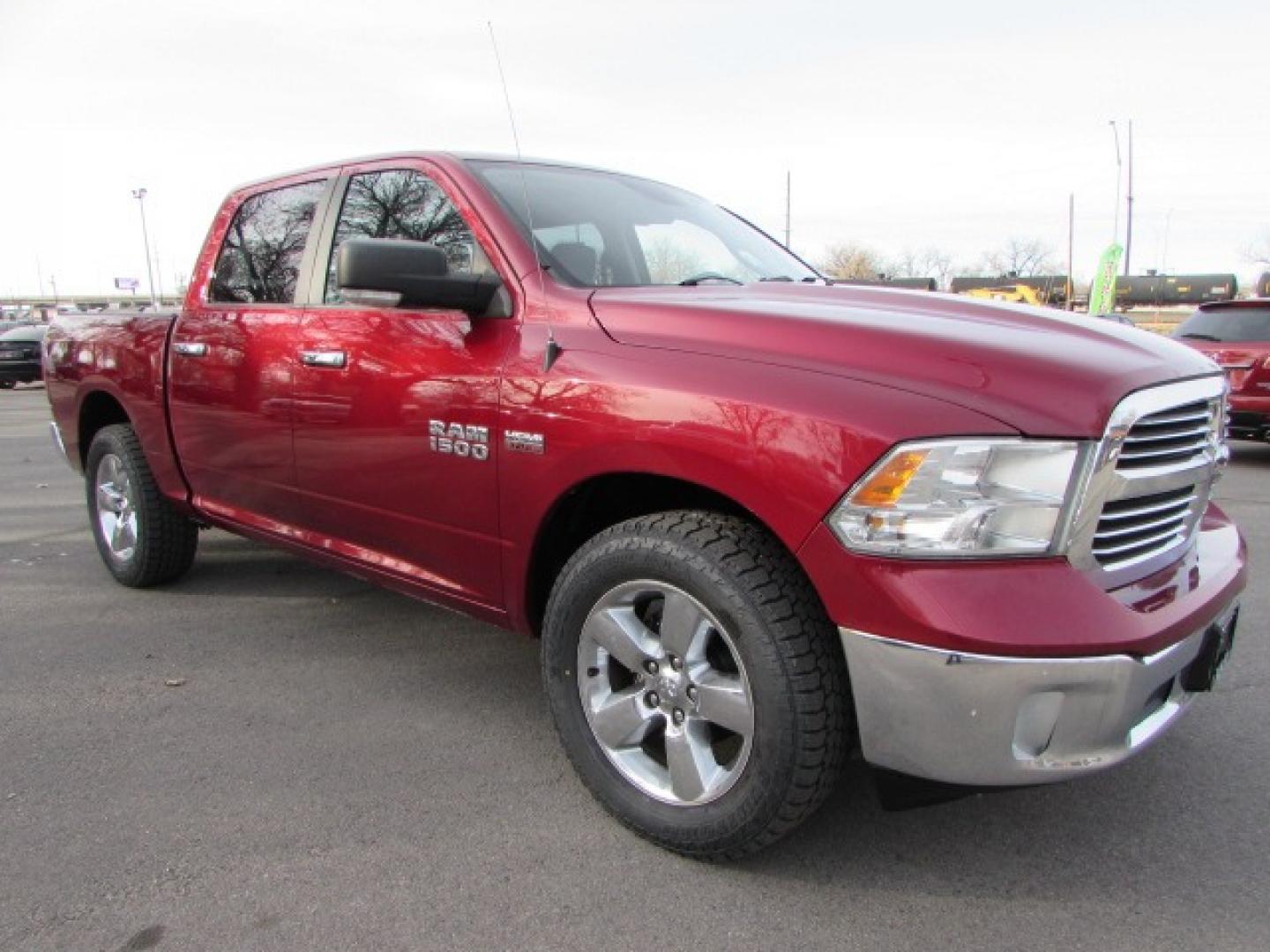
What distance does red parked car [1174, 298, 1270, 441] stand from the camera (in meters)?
→ 8.36

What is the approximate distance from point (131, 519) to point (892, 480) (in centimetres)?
399

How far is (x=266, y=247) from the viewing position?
3.87m

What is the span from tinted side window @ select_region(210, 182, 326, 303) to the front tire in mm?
1945

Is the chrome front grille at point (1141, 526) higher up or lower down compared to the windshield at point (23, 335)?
lower down

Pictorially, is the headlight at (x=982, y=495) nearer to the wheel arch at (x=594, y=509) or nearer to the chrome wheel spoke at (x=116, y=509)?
the wheel arch at (x=594, y=509)

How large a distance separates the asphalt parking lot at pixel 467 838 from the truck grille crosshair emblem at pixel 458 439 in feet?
3.13

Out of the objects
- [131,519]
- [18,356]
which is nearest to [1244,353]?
[131,519]

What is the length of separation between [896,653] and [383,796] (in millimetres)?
1549

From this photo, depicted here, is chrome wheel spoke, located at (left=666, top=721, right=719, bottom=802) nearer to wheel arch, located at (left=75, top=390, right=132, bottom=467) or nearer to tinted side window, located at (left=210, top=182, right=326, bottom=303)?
tinted side window, located at (left=210, top=182, right=326, bottom=303)

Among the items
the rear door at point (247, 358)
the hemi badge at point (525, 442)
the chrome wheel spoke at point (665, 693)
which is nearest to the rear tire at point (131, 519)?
the rear door at point (247, 358)

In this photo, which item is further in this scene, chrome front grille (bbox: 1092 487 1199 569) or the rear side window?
the rear side window

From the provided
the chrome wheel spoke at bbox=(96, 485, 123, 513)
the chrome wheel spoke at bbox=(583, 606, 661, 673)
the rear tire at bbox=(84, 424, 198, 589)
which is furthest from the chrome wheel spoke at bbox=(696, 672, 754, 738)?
the chrome wheel spoke at bbox=(96, 485, 123, 513)

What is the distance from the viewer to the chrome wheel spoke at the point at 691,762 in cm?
230

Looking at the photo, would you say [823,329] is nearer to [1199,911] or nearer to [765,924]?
[765,924]
